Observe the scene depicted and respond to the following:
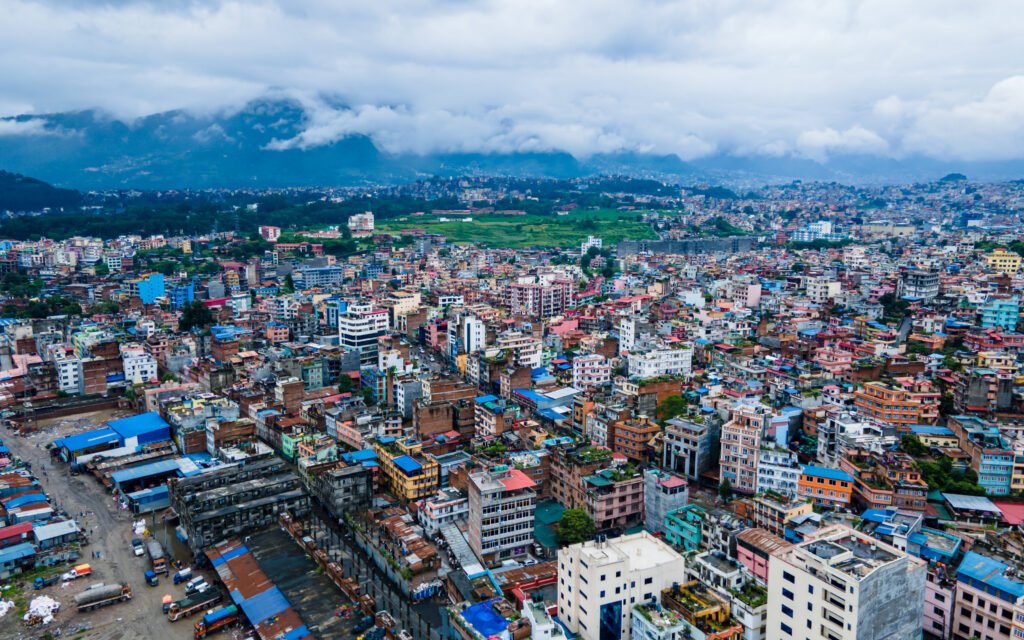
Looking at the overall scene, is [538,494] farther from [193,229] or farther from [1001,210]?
[1001,210]

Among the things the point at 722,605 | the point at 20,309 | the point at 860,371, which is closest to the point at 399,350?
the point at 860,371

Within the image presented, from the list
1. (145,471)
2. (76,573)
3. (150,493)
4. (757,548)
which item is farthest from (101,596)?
(757,548)

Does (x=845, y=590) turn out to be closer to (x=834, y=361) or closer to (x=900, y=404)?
(x=900, y=404)

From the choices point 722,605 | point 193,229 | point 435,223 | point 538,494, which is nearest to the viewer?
point 722,605

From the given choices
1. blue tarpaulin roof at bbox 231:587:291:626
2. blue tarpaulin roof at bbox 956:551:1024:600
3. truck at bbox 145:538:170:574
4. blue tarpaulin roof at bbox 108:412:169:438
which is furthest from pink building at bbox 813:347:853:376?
blue tarpaulin roof at bbox 108:412:169:438

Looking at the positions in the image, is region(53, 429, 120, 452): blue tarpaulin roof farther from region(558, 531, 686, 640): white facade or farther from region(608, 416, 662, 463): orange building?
region(558, 531, 686, 640): white facade

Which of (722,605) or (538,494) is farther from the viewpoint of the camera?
(538,494)
